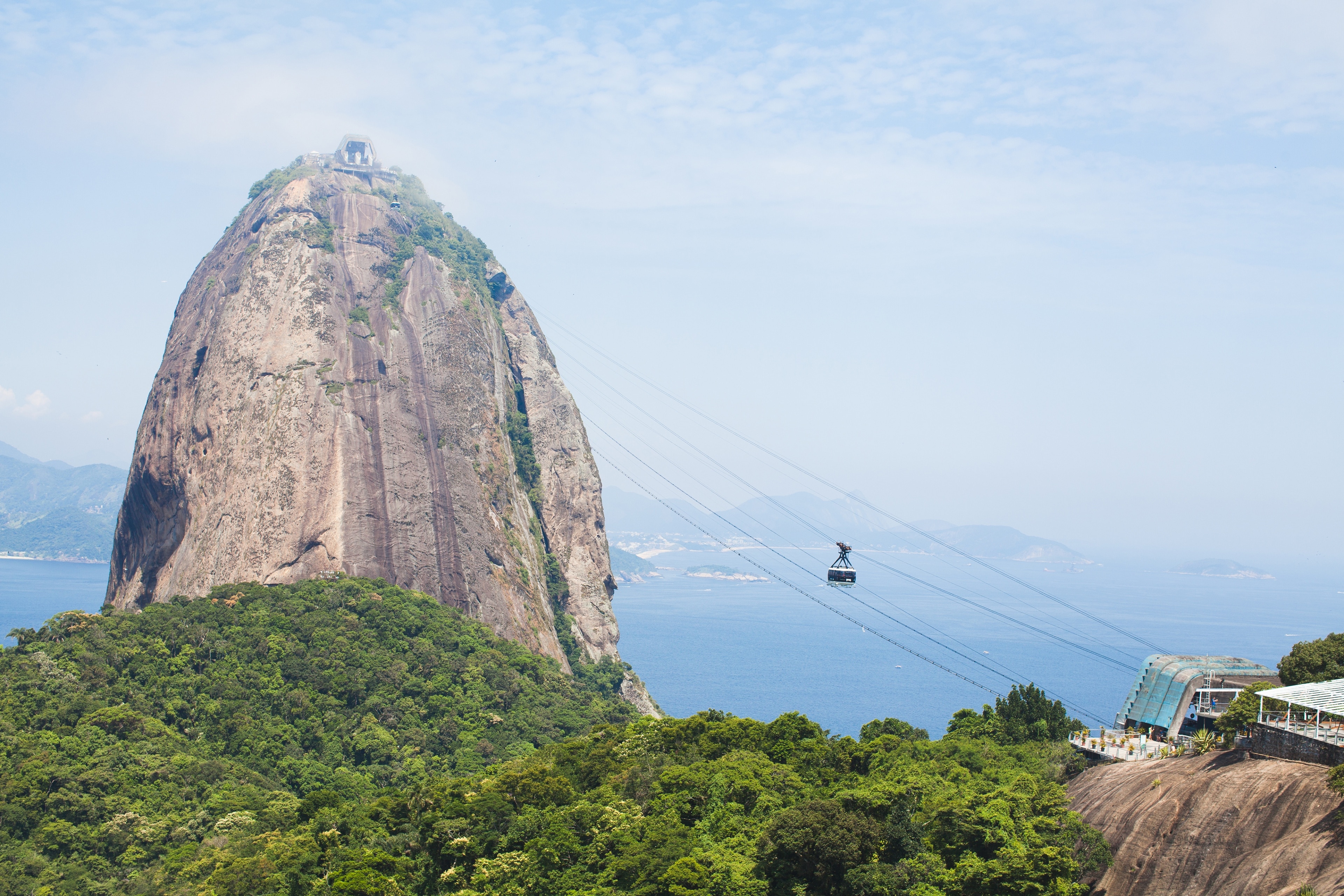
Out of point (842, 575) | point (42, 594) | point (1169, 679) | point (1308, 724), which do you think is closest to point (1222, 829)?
point (1308, 724)

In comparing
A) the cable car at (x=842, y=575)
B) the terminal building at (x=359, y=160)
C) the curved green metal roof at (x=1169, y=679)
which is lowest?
the curved green metal roof at (x=1169, y=679)

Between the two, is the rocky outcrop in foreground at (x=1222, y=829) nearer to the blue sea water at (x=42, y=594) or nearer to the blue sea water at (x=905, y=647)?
the blue sea water at (x=905, y=647)

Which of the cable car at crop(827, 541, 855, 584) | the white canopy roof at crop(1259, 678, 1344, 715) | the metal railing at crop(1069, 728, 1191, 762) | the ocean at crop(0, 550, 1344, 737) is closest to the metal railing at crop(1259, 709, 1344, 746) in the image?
the white canopy roof at crop(1259, 678, 1344, 715)

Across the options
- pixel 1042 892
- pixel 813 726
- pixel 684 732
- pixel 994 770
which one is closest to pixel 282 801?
pixel 684 732

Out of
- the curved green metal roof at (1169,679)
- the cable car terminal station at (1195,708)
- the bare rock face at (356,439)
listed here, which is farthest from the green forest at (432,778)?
the bare rock face at (356,439)

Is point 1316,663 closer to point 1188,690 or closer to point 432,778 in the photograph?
point 1188,690

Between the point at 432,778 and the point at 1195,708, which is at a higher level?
the point at 1195,708
